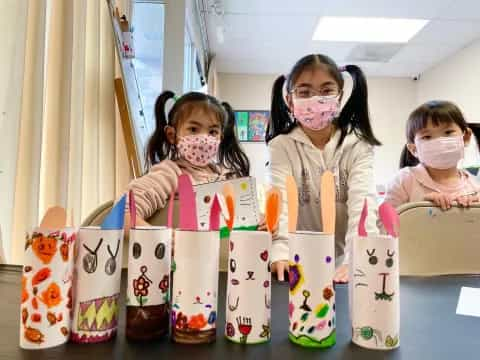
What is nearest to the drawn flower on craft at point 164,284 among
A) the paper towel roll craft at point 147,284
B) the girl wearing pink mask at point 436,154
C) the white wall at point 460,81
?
the paper towel roll craft at point 147,284

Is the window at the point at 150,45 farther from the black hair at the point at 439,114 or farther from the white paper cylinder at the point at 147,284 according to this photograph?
the white paper cylinder at the point at 147,284

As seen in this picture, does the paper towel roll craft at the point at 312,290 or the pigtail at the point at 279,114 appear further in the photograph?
the pigtail at the point at 279,114

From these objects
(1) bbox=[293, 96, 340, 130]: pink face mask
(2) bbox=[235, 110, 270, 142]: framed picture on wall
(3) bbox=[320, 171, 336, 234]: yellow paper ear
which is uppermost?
(2) bbox=[235, 110, 270, 142]: framed picture on wall

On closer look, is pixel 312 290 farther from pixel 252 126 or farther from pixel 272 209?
pixel 252 126

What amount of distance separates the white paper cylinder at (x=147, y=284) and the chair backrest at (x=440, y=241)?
654 mm

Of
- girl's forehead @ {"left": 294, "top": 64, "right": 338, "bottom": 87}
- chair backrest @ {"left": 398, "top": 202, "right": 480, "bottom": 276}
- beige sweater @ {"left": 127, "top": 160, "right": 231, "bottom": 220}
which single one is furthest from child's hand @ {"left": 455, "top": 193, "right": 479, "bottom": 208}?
beige sweater @ {"left": 127, "top": 160, "right": 231, "bottom": 220}

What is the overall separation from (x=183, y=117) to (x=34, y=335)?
879 millimetres

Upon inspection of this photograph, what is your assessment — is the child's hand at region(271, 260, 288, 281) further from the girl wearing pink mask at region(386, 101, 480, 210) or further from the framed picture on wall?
the framed picture on wall

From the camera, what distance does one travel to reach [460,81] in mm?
3717

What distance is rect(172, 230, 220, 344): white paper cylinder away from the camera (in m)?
0.41

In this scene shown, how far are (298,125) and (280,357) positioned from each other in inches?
34.3

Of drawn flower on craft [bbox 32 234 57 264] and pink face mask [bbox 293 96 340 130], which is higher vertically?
pink face mask [bbox 293 96 340 130]

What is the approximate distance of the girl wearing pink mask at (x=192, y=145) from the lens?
1.11m

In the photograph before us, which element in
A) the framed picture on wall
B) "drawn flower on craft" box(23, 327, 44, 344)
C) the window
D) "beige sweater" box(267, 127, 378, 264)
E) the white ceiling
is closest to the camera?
"drawn flower on craft" box(23, 327, 44, 344)
